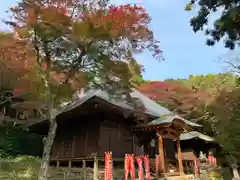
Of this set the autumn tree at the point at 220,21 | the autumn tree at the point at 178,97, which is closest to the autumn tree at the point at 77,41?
the autumn tree at the point at 220,21

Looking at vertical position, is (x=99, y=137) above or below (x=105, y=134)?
below

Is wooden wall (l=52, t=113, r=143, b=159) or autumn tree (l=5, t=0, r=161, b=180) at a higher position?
autumn tree (l=5, t=0, r=161, b=180)

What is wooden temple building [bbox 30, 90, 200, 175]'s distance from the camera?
1512cm

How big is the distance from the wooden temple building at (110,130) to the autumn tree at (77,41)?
2.49 m

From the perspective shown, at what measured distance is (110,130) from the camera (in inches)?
627

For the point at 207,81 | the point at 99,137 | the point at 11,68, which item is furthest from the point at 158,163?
the point at 207,81

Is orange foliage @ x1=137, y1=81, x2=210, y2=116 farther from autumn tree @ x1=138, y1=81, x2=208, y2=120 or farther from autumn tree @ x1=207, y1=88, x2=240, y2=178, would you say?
autumn tree @ x1=207, y1=88, x2=240, y2=178

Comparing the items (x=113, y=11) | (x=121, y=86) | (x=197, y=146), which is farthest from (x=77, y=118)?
(x=197, y=146)

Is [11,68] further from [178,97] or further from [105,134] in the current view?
[178,97]

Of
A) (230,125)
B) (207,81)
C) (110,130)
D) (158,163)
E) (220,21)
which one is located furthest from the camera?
(207,81)

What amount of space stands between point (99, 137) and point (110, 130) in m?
0.94

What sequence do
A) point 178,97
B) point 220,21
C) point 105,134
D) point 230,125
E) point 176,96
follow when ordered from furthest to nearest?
point 176,96 → point 178,97 → point 230,125 → point 105,134 → point 220,21

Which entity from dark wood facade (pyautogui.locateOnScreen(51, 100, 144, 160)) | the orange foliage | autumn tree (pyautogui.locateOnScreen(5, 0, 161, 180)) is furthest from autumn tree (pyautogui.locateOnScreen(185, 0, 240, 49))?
the orange foliage

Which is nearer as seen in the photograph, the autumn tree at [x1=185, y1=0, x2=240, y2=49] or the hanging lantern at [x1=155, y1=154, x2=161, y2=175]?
the autumn tree at [x1=185, y1=0, x2=240, y2=49]
